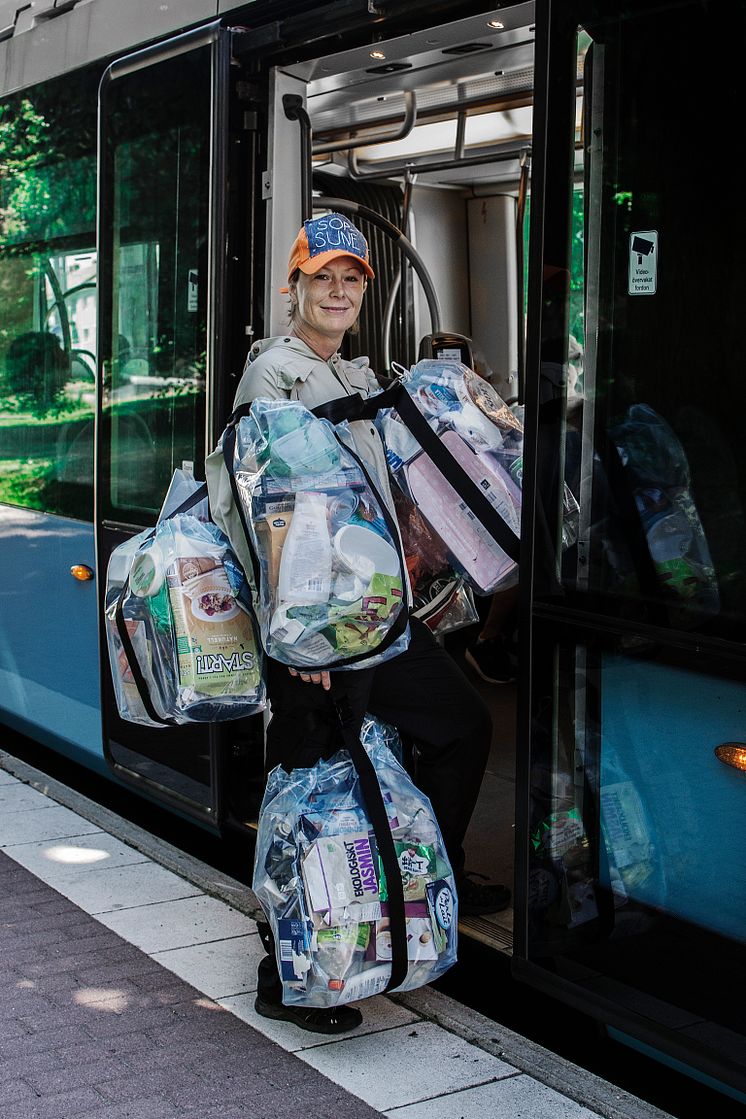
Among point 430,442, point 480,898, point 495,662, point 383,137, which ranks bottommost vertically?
point 480,898

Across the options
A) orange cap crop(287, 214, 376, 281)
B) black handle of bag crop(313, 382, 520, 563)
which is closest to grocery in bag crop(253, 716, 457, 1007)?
black handle of bag crop(313, 382, 520, 563)

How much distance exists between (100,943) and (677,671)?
1875mm

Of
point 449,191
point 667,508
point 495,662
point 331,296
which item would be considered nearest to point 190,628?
point 331,296

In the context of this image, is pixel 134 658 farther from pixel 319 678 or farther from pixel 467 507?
pixel 467 507

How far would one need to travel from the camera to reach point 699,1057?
2.75 m

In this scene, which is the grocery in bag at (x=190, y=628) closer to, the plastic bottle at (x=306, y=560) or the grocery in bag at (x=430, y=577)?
the plastic bottle at (x=306, y=560)

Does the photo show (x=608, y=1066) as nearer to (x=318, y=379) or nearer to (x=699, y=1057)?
(x=699, y=1057)

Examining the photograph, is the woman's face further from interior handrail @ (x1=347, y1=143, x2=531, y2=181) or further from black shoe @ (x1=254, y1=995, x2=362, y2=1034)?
interior handrail @ (x1=347, y1=143, x2=531, y2=181)

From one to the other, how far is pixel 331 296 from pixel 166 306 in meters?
1.20

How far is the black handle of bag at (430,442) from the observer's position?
10.5 ft

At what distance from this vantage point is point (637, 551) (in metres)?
2.91

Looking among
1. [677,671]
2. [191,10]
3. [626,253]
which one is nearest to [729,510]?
[677,671]

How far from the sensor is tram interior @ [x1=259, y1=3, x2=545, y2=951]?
3.92m

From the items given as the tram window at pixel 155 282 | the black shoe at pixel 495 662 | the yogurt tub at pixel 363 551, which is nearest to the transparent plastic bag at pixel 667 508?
the yogurt tub at pixel 363 551
